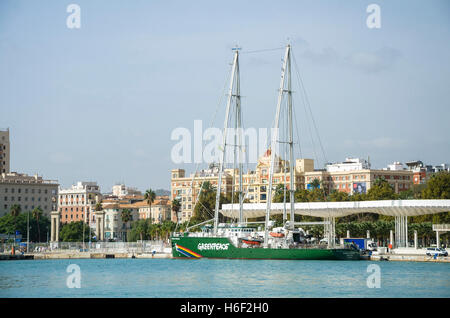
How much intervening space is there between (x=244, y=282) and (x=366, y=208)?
37.3 meters

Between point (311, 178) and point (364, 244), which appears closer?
point (364, 244)

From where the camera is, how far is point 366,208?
8431 centimetres

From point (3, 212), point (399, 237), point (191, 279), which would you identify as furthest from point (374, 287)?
point (3, 212)

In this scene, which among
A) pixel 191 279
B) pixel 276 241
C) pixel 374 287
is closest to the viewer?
pixel 374 287

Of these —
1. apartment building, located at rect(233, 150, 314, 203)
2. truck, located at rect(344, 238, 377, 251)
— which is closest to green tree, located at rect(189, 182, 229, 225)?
truck, located at rect(344, 238, 377, 251)

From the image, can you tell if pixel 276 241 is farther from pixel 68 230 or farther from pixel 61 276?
pixel 68 230

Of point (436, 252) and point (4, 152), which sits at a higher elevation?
point (4, 152)

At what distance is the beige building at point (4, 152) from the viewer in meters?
179

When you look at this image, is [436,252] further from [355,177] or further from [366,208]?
[355,177]

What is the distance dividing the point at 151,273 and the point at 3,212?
110780 mm

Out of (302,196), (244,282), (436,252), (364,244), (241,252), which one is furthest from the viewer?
(302,196)

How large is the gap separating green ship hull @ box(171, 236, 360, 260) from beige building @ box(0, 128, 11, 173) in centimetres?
10979

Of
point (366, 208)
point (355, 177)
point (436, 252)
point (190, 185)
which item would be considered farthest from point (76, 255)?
point (355, 177)
